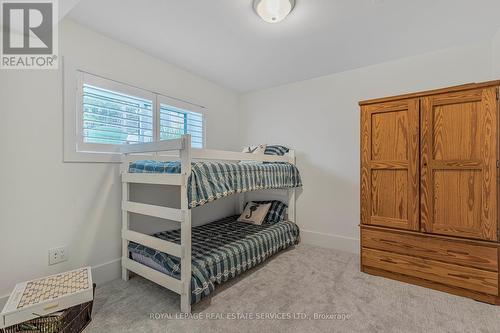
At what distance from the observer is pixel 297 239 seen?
9.54 feet

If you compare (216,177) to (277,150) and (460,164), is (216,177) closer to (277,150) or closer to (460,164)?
(277,150)

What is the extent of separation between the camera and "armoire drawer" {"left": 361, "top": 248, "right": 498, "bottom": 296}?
165 centimetres

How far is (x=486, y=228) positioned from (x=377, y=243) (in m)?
0.73

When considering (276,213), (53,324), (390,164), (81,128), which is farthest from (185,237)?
(390,164)

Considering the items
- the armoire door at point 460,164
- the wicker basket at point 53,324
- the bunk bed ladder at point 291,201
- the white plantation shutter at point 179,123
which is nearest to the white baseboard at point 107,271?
the wicker basket at point 53,324

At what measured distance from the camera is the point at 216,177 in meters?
1.78

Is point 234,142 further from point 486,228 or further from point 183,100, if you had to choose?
point 486,228

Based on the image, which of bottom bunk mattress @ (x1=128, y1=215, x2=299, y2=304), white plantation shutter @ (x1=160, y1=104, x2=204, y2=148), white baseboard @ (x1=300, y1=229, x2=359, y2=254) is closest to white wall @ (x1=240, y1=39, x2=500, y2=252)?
white baseboard @ (x1=300, y1=229, x2=359, y2=254)

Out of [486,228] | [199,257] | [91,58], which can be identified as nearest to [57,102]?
[91,58]

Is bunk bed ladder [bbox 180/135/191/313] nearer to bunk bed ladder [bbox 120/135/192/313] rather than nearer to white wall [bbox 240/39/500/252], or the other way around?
bunk bed ladder [bbox 120/135/192/313]

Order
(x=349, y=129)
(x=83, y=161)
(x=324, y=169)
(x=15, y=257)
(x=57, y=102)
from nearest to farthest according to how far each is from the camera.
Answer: (x=15, y=257) < (x=57, y=102) < (x=83, y=161) < (x=349, y=129) < (x=324, y=169)

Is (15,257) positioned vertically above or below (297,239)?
above

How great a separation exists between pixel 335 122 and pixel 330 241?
143 centimetres

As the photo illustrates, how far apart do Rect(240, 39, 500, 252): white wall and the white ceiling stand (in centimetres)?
16
